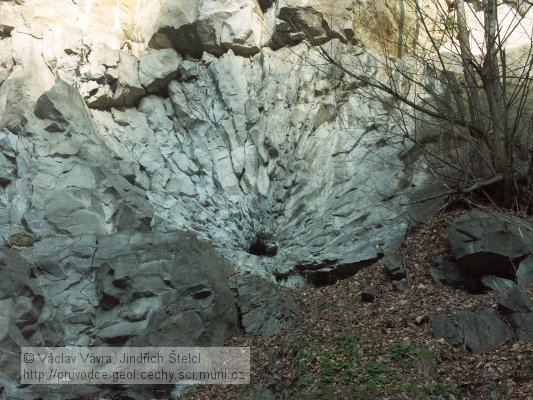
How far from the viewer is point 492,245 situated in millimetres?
8891

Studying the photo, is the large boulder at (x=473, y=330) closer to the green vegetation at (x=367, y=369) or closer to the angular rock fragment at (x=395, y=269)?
the green vegetation at (x=367, y=369)

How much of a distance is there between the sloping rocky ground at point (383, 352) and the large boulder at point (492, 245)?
0.48 meters

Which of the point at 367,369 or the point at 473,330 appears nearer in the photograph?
the point at 367,369

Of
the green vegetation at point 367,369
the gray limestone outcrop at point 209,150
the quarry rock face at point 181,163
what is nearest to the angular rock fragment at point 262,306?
the quarry rock face at point 181,163

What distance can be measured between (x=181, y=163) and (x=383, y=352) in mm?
6771

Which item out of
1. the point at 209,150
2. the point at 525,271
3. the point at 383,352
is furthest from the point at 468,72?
the point at 209,150

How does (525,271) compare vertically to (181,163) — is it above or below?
below

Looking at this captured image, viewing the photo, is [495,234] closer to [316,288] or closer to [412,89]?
[316,288]

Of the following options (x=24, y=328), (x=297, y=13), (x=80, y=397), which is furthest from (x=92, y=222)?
(x=297, y=13)

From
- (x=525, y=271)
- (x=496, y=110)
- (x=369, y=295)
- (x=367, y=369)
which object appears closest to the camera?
(x=367, y=369)

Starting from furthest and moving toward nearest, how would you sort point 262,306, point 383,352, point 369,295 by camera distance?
point 262,306 < point 369,295 < point 383,352

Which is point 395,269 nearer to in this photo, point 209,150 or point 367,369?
point 367,369

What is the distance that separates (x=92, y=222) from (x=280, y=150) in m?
4.42

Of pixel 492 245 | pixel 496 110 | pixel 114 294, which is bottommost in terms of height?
pixel 114 294
